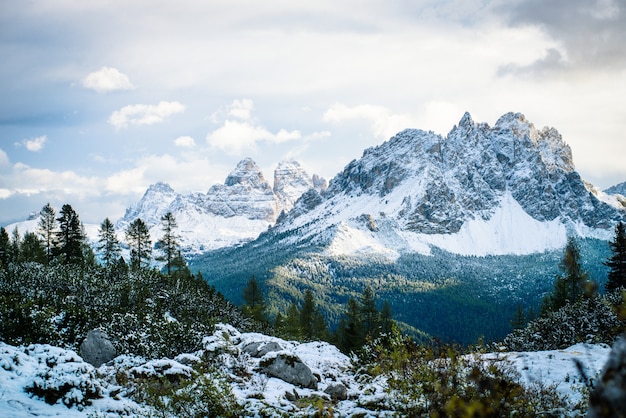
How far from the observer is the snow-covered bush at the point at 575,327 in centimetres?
2297

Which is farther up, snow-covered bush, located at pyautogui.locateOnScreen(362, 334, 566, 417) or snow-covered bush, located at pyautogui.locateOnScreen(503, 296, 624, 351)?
snow-covered bush, located at pyautogui.locateOnScreen(362, 334, 566, 417)

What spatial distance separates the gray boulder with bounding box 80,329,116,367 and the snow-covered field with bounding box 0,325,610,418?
361 cm

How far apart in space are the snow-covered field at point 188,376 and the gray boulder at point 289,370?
107mm

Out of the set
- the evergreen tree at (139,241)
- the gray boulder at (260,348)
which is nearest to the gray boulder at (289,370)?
the gray boulder at (260,348)

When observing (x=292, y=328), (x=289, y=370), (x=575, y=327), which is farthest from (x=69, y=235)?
(x=575, y=327)

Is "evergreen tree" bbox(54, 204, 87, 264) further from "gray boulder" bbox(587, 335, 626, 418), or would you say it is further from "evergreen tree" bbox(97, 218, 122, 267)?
"gray boulder" bbox(587, 335, 626, 418)

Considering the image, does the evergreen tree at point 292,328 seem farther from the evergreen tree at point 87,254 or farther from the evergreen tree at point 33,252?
the evergreen tree at point 33,252

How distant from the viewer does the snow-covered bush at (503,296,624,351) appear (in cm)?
2297

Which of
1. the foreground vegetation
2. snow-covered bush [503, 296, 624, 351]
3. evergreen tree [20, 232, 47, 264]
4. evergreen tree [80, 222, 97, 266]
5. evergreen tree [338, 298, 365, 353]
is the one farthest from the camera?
evergreen tree [80, 222, 97, 266]

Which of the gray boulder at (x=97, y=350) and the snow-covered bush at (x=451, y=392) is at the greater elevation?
the snow-covered bush at (x=451, y=392)

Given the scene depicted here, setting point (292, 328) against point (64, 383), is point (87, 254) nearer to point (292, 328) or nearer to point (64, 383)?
point (292, 328)

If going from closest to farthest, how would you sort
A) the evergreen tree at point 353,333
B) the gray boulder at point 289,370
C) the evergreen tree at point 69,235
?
the gray boulder at point 289,370 < the evergreen tree at point 353,333 < the evergreen tree at point 69,235

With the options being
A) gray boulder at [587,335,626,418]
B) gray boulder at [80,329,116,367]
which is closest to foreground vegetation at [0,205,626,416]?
gray boulder at [80,329,116,367]

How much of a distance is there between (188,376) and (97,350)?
1164 cm
